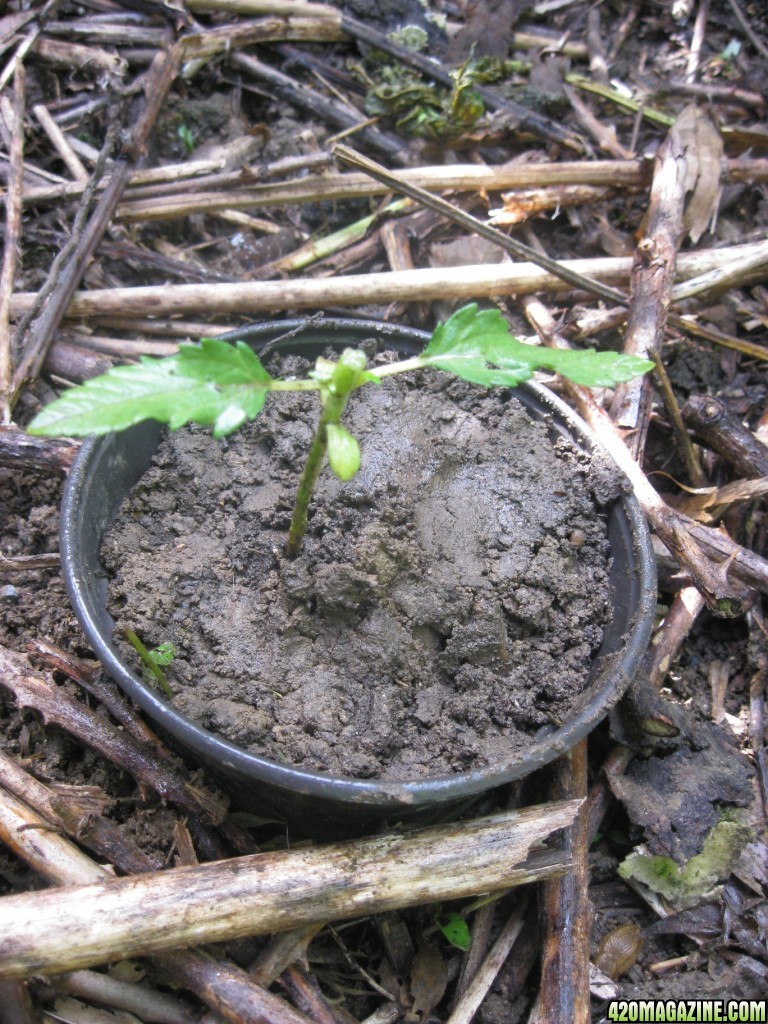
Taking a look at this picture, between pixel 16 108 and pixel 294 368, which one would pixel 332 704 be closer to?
pixel 294 368

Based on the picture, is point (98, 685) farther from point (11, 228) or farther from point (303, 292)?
point (11, 228)

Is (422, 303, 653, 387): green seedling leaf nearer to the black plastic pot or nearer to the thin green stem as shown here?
the black plastic pot

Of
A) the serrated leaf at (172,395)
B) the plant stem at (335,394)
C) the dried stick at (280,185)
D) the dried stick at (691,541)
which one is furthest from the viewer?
the dried stick at (280,185)

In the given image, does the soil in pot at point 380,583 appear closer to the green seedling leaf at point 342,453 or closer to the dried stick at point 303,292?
the green seedling leaf at point 342,453

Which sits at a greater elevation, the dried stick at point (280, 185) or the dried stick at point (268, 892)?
the dried stick at point (280, 185)

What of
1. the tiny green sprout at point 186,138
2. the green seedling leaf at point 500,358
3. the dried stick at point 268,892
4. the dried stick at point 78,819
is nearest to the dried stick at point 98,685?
the dried stick at point 78,819

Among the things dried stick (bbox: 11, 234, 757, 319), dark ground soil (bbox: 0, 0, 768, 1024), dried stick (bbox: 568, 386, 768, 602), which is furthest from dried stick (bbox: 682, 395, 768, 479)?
dried stick (bbox: 11, 234, 757, 319)

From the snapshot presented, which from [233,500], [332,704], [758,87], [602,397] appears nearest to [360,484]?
[233,500]
